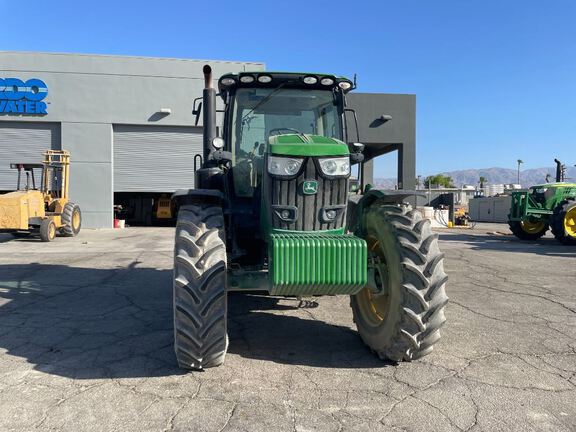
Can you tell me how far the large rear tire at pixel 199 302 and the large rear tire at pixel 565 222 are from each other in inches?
578

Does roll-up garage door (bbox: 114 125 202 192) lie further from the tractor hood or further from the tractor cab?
the tractor hood

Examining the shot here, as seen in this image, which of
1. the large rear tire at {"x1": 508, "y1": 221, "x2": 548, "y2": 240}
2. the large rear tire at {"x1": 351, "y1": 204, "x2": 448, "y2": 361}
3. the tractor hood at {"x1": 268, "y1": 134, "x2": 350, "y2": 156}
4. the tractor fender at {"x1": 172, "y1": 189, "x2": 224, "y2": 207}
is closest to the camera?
the large rear tire at {"x1": 351, "y1": 204, "x2": 448, "y2": 361}

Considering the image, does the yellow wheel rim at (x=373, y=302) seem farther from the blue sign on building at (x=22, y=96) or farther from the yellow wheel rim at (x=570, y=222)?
the blue sign on building at (x=22, y=96)

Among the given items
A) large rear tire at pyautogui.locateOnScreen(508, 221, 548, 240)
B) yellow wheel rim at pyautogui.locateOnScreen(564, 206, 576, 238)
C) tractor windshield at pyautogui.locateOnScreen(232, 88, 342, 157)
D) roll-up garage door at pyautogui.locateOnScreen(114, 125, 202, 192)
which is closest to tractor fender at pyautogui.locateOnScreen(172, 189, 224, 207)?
tractor windshield at pyautogui.locateOnScreen(232, 88, 342, 157)

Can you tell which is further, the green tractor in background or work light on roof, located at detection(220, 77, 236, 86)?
the green tractor in background

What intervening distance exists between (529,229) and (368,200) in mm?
15586

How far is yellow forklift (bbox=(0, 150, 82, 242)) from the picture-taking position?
44.8ft

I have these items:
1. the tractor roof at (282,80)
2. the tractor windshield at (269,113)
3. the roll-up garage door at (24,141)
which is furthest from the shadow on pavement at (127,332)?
the roll-up garage door at (24,141)

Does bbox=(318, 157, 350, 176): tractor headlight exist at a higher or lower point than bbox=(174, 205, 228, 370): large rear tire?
higher

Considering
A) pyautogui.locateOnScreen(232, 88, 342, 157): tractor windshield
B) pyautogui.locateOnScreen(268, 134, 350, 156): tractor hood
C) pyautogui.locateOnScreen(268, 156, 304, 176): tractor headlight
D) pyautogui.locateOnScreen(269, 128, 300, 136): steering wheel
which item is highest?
pyautogui.locateOnScreen(232, 88, 342, 157): tractor windshield

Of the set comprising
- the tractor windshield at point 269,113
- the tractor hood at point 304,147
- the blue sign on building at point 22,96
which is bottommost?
the tractor hood at point 304,147

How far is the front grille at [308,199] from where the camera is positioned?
3947mm

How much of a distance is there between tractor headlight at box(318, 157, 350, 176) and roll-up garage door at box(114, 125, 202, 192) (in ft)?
67.3

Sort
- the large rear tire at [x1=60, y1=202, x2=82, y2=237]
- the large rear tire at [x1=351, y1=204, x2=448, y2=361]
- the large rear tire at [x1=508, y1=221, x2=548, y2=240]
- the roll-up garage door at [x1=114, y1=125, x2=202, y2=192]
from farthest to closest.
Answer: the roll-up garage door at [x1=114, y1=125, x2=202, y2=192], the large rear tire at [x1=508, y1=221, x2=548, y2=240], the large rear tire at [x1=60, y1=202, x2=82, y2=237], the large rear tire at [x1=351, y1=204, x2=448, y2=361]
